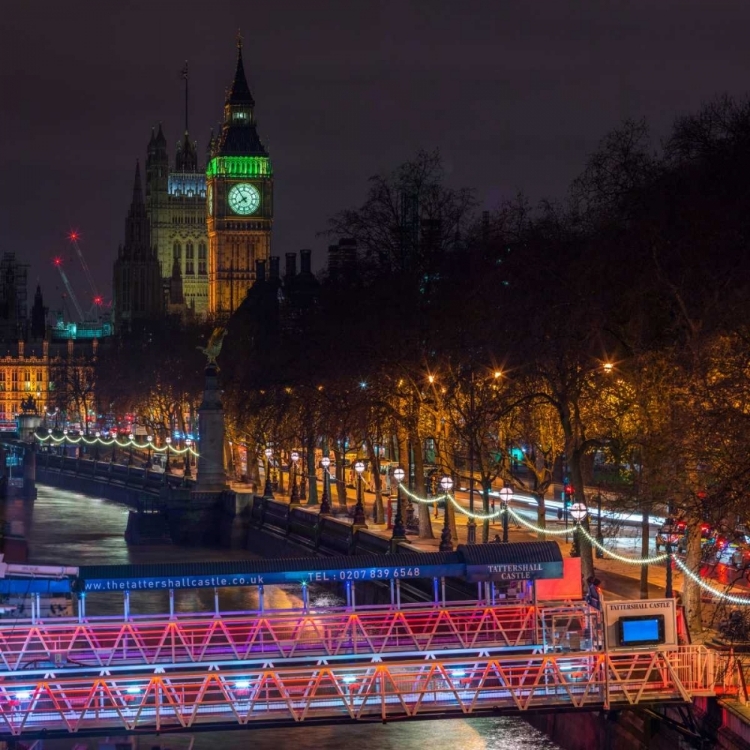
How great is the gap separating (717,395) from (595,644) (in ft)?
19.2

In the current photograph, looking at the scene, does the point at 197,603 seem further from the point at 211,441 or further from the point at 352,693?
the point at 352,693

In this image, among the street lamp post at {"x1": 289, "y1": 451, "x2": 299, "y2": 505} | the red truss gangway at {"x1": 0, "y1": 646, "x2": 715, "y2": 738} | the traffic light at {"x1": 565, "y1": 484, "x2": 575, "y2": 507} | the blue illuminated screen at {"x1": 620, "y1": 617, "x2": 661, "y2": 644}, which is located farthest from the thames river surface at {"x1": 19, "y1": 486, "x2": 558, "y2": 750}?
the traffic light at {"x1": 565, "y1": 484, "x2": 575, "y2": 507}

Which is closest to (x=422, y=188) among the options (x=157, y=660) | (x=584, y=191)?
(x=584, y=191)

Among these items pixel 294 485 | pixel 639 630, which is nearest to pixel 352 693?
pixel 639 630

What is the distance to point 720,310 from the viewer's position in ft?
163

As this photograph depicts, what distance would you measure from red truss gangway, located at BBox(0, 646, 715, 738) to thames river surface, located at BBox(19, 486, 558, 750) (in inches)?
106

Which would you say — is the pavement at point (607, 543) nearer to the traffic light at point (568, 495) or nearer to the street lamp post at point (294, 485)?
the street lamp post at point (294, 485)

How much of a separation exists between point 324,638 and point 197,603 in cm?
2795

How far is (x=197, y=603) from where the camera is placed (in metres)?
72.0

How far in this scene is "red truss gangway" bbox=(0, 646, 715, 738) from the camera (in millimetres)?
38969

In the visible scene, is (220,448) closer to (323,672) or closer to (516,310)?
(516,310)

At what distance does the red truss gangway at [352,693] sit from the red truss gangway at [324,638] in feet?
3.80

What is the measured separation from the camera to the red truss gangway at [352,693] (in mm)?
38969

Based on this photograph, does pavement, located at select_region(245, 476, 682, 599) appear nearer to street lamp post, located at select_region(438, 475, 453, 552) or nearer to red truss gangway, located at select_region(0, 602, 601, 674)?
street lamp post, located at select_region(438, 475, 453, 552)
